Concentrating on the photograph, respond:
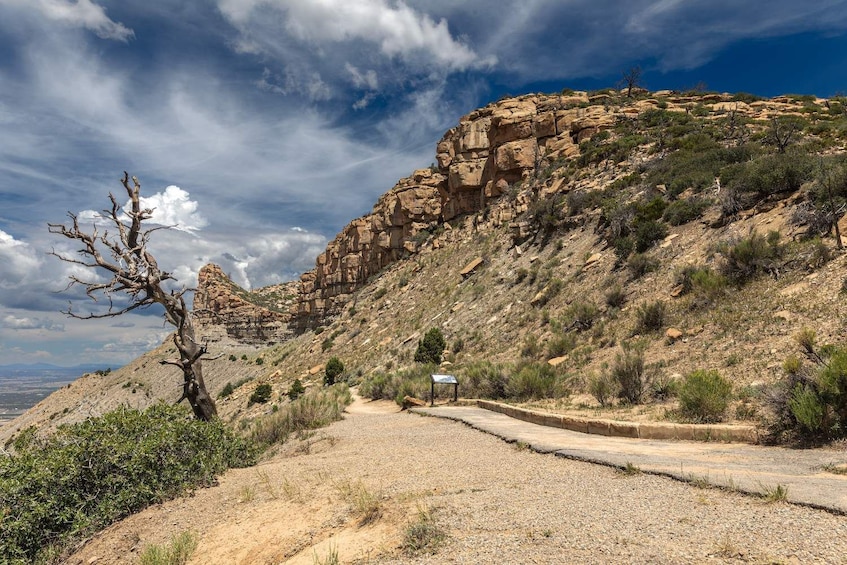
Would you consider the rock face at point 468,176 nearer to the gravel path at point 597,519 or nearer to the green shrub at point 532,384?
the green shrub at point 532,384

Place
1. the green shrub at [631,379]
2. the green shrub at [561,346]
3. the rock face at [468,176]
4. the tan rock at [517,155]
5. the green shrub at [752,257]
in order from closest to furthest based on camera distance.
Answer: the green shrub at [631,379]
the green shrub at [752,257]
the green shrub at [561,346]
the rock face at [468,176]
the tan rock at [517,155]

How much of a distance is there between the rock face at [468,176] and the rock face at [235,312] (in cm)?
1559

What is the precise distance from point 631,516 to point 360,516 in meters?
2.56

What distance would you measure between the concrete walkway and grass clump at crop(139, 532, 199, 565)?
4715mm

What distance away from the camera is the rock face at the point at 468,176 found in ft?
120

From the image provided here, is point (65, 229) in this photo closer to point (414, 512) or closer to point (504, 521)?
point (414, 512)

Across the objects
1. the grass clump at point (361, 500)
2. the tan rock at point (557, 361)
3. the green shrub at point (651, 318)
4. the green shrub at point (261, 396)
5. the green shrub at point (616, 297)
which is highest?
the green shrub at point (616, 297)

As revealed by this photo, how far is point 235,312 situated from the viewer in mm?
74500

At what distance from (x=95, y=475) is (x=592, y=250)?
20.6 m

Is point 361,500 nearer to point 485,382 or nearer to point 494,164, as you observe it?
point 485,382

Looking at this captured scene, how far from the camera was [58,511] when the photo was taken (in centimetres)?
564

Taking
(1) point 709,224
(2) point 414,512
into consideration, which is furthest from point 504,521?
(1) point 709,224

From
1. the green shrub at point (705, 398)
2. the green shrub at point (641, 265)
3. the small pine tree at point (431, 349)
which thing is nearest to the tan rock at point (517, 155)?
the small pine tree at point (431, 349)

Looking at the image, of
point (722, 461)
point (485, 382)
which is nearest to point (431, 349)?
point (485, 382)
